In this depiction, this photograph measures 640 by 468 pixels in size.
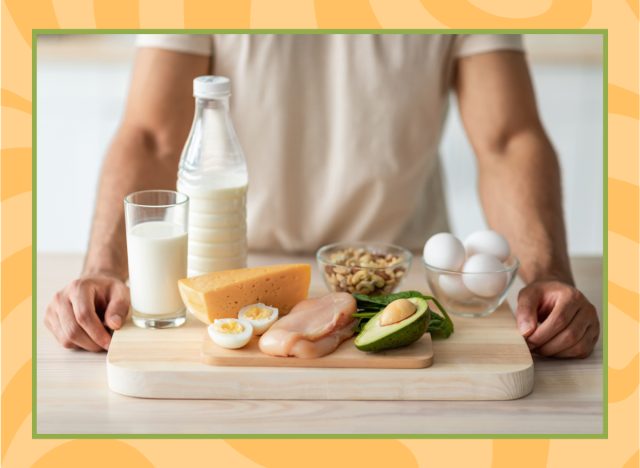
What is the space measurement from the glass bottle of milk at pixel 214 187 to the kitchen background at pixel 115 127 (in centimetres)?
304

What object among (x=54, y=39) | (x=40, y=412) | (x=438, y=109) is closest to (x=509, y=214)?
(x=438, y=109)

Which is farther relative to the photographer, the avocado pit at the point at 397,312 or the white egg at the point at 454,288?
the white egg at the point at 454,288

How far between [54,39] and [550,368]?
12.3 feet

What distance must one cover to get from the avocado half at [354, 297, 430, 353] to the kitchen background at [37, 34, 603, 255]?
10.7 ft

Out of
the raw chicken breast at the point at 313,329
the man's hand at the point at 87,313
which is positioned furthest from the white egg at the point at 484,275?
the man's hand at the point at 87,313

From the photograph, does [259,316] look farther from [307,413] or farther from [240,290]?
[307,413]

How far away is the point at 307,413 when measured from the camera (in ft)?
4.33

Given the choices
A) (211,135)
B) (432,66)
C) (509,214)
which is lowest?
(509,214)

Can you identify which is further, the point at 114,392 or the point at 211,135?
the point at 211,135

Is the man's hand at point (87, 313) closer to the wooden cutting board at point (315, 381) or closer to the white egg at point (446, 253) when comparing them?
the wooden cutting board at point (315, 381)

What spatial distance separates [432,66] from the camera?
6.75 feet

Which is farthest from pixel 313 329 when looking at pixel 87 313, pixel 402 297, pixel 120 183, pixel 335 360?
pixel 120 183

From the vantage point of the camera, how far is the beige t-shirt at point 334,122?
2.05m

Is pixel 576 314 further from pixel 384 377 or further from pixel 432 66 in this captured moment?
pixel 432 66
